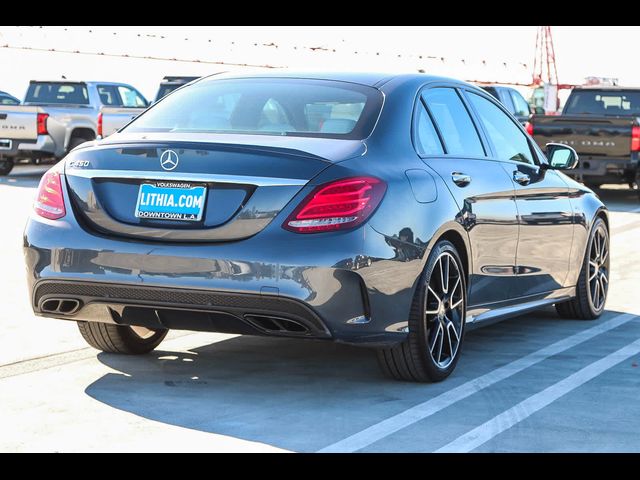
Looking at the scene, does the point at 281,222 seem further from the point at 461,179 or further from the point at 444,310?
the point at 461,179

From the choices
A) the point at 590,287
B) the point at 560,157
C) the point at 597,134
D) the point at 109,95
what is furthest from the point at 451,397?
the point at 109,95

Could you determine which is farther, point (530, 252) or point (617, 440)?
point (530, 252)

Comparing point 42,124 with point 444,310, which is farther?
point 42,124

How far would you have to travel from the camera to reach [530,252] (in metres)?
7.77

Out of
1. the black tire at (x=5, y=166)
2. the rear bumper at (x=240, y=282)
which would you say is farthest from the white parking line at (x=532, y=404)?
the black tire at (x=5, y=166)

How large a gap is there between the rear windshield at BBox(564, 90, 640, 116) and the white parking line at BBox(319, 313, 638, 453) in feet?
43.4

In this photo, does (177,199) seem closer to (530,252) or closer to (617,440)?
(617,440)

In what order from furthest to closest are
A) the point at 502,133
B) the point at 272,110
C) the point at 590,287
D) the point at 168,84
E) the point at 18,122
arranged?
the point at 168,84
the point at 18,122
the point at 590,287
the point at 502,133
the point at 272,110

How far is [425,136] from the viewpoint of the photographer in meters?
6.74

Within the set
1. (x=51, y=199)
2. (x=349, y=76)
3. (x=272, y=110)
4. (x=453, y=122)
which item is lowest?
(x=51, y=199)

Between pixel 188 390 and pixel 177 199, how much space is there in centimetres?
96

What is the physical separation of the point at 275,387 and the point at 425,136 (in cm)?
149
